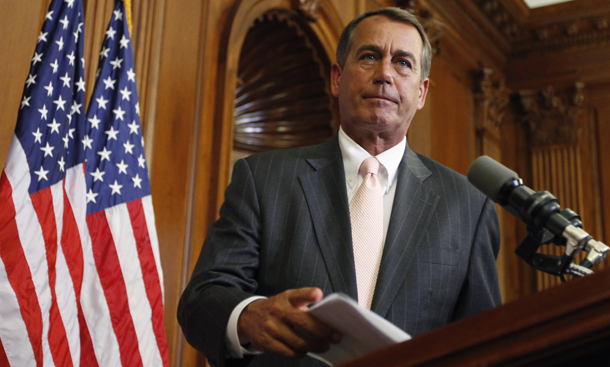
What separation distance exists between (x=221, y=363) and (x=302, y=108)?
11.6 feet

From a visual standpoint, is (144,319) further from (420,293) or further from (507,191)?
(507,191)

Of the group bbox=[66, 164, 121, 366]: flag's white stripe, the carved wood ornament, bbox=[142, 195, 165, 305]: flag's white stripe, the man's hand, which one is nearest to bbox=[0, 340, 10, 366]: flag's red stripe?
bbox=[66, 164, 121, 366]: flag's white stripe

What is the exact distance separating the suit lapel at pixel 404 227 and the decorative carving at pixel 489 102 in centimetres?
518

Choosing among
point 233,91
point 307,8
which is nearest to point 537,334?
point 233,91

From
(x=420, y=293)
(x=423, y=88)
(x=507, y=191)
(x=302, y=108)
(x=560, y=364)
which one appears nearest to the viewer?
(x=560, y=364)

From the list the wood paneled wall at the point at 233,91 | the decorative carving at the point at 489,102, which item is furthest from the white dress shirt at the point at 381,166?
the decorative carving at the point at 489,102

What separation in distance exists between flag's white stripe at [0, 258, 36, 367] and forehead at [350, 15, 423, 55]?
1423mm

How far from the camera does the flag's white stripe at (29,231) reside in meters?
2.18

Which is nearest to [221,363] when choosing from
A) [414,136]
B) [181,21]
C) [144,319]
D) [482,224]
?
[482,224]

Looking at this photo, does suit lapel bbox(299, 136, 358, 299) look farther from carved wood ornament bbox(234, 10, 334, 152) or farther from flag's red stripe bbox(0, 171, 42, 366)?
carved wood ornament bbox(234, 10, 334, 152)

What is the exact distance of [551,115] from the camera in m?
7.20

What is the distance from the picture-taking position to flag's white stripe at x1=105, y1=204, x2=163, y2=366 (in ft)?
8.34

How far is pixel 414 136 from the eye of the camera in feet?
17.8

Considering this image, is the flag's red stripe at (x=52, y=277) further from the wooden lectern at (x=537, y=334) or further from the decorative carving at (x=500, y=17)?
the decorative carving at (x=500, y=17)
